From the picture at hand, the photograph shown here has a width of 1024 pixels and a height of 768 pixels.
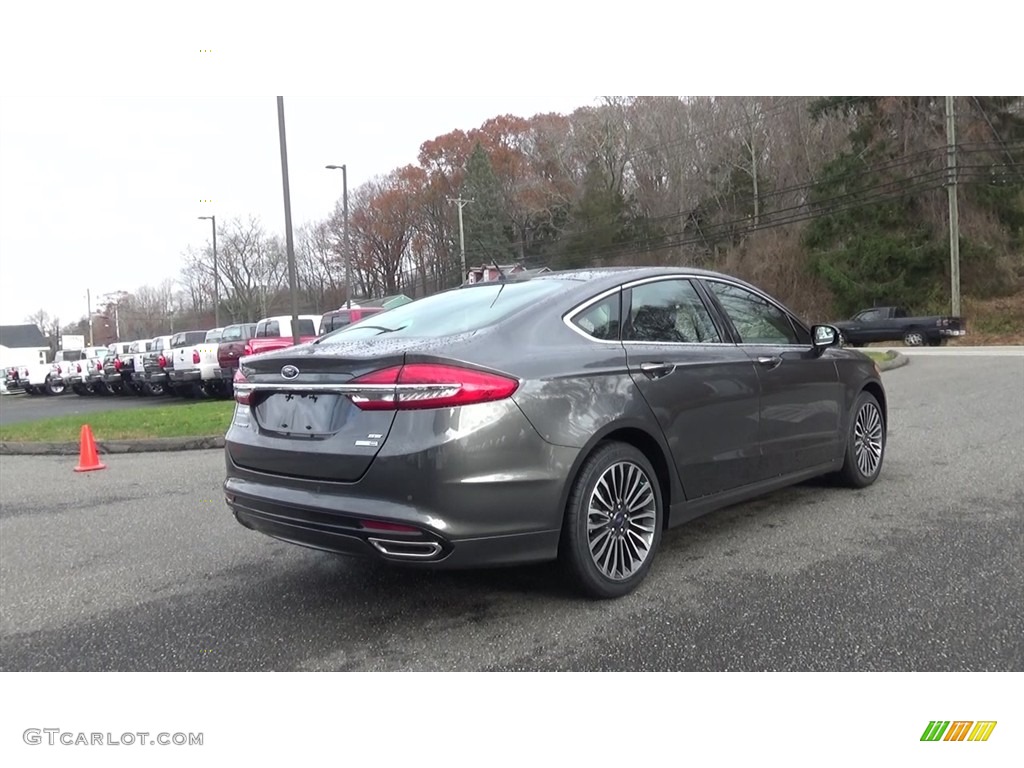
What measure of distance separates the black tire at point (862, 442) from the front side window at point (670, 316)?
5.63 feet

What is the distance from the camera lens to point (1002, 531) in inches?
177

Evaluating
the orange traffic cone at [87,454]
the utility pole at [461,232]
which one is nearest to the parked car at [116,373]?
the utility pole at [461,232]

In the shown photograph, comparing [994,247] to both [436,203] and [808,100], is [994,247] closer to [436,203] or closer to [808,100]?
[808,100]

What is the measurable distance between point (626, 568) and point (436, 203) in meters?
32.2

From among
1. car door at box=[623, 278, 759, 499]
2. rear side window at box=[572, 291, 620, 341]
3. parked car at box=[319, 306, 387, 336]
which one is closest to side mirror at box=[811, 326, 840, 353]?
car door at box=[623, 278, 759, 499]

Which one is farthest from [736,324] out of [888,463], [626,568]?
[888,463]

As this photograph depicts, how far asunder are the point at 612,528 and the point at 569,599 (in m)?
0.39

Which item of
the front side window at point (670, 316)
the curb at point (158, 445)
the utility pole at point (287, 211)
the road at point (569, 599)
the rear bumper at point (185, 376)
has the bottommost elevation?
the curb at point (158, 445)

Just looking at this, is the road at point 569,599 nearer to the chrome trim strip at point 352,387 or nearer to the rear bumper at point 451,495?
the rear bumper at point 451,495

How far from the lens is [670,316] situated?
426 cm

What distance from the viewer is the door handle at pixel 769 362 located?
4.60 metres

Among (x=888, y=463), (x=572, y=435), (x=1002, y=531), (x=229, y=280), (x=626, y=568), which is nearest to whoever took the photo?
(x=572, y=435)

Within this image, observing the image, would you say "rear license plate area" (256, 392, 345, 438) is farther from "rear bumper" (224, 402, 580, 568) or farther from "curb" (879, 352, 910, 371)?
"curb" (879, 352, 910, 371)

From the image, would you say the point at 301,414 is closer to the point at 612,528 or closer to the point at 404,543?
the point at 404,543
